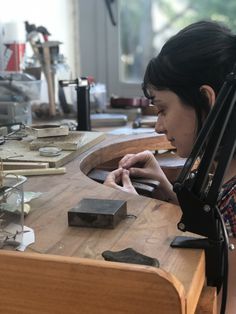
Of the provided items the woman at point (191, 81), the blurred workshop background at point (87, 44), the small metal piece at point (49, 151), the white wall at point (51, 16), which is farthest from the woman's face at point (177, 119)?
the white wall at point (51, 16)

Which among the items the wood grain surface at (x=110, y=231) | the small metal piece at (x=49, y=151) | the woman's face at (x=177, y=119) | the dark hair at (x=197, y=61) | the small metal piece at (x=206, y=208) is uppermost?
the dark hair at (x=197, y=61)

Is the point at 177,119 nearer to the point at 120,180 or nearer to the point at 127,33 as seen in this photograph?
the point at 120,180

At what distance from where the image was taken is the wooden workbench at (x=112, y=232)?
777mm

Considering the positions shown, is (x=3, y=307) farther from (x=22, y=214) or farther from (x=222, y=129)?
(x=222, y=129)

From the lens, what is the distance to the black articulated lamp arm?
31.0 inches

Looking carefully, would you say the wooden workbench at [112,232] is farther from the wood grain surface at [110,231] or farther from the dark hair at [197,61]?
the dark hair at [197,61]

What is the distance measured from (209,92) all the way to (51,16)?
6.12 ft

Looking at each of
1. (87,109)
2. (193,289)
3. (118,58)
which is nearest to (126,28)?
(118,58)

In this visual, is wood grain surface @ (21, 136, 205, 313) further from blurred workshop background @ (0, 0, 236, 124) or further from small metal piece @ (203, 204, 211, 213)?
blurred workshop background @ (0, 0, 236, 124)

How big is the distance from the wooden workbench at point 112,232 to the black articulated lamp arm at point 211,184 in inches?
1.3

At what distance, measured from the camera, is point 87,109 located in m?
2.02

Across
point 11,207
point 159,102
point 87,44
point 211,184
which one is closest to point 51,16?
point 87,44

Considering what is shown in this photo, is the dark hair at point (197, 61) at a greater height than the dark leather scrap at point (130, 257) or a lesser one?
greater

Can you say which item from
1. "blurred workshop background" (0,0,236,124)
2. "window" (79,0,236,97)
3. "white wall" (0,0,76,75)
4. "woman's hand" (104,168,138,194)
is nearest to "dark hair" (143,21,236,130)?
"woman's hand" (104,168,138,194)
